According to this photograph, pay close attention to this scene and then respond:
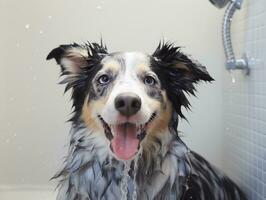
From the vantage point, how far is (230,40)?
1.67 meters

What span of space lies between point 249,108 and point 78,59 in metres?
0.70

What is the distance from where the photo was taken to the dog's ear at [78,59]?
4.56 feet

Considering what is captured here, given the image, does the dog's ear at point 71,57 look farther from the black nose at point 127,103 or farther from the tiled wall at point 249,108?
the tiled wall at point 249,108

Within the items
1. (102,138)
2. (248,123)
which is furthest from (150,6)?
(102,138)

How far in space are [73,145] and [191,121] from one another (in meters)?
0.69

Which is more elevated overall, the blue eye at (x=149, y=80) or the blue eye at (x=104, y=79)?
the blue eye at (x=104, y=79)

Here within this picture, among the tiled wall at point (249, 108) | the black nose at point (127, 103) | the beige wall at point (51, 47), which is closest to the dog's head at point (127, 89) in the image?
the black nose at point (127, 103)

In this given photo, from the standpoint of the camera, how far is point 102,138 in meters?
1.35

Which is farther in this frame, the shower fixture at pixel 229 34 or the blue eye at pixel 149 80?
the shower fixture at pixel 229 34

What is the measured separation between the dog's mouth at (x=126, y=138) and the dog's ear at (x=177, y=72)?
0.47 ft

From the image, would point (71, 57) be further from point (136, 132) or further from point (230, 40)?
point (230, 40)

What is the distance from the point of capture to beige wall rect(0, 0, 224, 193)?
6.31 ft

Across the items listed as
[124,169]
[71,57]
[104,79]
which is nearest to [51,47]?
[71,57]

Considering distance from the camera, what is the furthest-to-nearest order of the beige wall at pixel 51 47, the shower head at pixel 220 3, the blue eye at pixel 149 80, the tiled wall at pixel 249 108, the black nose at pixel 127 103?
the beige wall at pixel 51 47, the shower head at pixel 220 3, the tiled wall at pixel 249 108, the blue eye at pixel 149 80, the black nose at pixel 127 103
